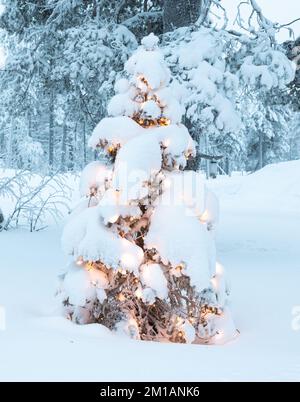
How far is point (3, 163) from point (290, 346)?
949 centimetres

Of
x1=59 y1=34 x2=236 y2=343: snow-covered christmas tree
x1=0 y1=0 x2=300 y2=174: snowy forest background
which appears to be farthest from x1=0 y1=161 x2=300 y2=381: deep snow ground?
x1=0 y1=0 x2=300 y2=174: snowy forest background

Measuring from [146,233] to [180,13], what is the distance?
5876mm

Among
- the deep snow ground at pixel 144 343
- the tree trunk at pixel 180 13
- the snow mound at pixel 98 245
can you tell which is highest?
the tree trunk at pixel 180 13

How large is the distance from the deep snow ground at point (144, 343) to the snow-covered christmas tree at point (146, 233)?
1.22 ft

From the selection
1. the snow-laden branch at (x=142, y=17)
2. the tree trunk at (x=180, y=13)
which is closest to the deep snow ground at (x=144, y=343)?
the tree trunk at (x=180, y=13)

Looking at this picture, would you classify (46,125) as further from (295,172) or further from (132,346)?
(132,346)

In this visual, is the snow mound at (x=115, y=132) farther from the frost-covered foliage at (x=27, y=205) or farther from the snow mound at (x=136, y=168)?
the frost-covered foliage at (x=27, y=205)

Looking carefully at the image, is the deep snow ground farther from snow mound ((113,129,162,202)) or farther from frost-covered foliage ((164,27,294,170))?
frost-covered foliage ((164,27,294,170))

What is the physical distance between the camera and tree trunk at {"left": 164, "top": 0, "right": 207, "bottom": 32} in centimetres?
923

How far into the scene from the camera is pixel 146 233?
187 inches

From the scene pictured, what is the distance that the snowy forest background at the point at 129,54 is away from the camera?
7.64m

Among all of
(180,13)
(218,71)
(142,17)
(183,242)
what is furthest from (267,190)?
(183,242)

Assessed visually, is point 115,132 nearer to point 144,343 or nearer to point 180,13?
point 144,343
